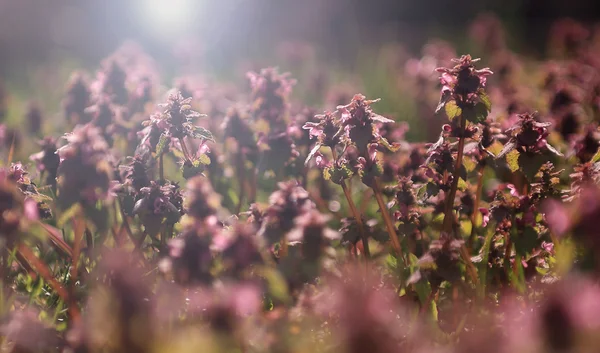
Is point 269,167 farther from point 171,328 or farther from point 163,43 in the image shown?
point 163,43

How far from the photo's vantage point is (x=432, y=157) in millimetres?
1763

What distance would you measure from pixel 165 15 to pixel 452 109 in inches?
416

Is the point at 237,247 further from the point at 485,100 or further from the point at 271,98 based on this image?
the point at 271,98

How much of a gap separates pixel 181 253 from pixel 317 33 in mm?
10417

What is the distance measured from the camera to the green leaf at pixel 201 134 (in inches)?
72.2

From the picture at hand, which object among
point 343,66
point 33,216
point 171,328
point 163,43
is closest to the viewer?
point 171,328

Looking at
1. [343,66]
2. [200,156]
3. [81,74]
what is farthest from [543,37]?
[200,156]

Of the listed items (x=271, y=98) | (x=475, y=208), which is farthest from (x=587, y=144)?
(x=271, y=98)

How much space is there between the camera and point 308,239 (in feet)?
4.50

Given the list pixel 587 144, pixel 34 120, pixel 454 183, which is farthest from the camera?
pixel 34 120

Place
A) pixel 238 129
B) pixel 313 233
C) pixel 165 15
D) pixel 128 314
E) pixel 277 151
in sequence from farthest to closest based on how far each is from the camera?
pixel 165 15
pixel 238 129
pixel 277 151
pixel 313 233
pixel 128 314

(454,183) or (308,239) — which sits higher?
(454,183)

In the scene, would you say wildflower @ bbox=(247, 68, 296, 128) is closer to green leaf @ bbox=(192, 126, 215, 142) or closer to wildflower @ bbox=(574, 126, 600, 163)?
green leaf @ bbox=(192, 126, 215, 142)

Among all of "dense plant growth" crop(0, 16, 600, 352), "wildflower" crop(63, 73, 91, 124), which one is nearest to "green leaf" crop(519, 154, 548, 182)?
"dense plant growth" crop(0, 16, 600, 352)
